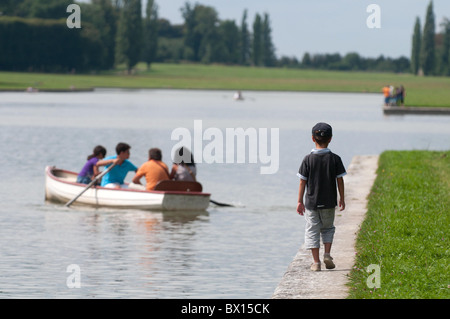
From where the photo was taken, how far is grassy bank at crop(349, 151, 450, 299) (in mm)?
10586

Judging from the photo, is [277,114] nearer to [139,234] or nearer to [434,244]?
[139,234]

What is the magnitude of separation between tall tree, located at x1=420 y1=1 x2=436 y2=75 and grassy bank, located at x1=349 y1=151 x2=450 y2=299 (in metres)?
146

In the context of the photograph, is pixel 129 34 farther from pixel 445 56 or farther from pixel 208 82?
pixel 445 56

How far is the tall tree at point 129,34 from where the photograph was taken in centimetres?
15575

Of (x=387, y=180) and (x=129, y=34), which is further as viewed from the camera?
(x=129, y=34)

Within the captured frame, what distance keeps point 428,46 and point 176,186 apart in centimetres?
15240

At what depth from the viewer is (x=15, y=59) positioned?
144375mm

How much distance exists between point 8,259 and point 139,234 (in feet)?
12.5

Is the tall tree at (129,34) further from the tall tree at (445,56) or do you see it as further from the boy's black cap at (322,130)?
the boy's black cap at (322,130)

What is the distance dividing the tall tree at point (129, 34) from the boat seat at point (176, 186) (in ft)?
445

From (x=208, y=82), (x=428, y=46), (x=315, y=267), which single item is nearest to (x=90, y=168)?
(x=315, y=267)

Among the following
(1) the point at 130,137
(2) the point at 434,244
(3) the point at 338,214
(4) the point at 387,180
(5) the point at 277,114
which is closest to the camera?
(2) the point at 434,244

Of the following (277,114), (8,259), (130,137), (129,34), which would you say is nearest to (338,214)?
(8,259)

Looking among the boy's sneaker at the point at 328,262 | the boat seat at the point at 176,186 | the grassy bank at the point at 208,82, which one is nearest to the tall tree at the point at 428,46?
the grassy bank at the point at 208,82
